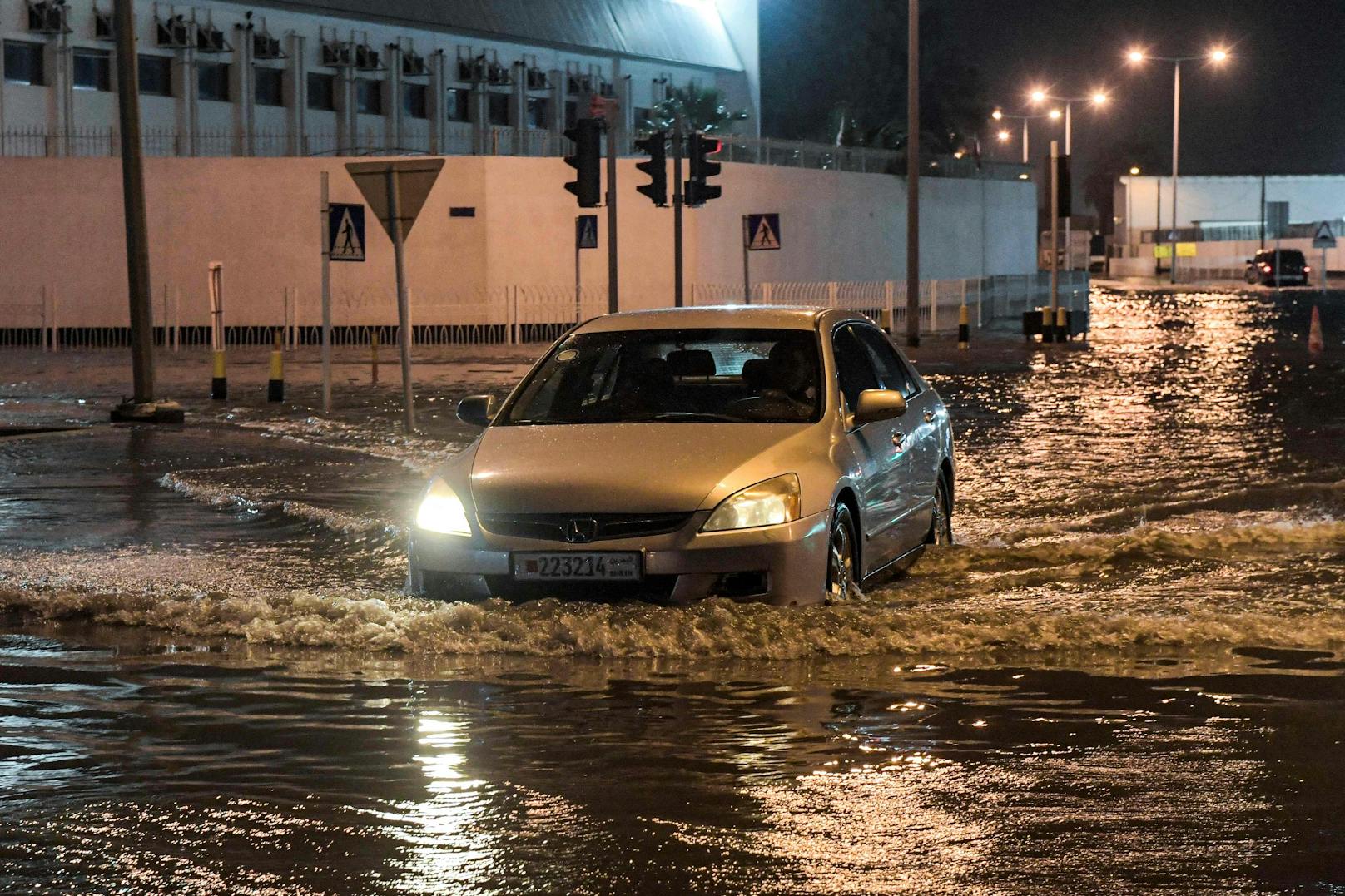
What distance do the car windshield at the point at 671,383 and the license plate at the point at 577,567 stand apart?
115 centimetres

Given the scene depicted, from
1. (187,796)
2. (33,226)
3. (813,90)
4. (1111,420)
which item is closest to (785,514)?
(187,796)

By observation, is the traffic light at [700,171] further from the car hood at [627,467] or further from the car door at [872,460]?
the car hood at [627,467]

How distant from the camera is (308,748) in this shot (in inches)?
260

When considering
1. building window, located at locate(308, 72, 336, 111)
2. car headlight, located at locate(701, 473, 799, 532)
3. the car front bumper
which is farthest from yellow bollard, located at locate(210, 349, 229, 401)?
building window, located at locate(308, 72, 336, 111)

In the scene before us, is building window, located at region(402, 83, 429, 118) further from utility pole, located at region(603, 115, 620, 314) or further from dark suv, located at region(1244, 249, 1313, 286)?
dark suv, located at region(1244, 249, 1313, 286)

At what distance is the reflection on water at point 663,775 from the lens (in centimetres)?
513

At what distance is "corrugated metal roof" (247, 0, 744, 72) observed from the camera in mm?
57500

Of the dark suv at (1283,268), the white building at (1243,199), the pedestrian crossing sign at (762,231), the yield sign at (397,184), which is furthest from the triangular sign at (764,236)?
the white building at (1243,199)

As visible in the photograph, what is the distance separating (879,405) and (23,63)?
44227 mm

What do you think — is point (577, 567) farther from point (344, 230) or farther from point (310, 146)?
point (310, 146)

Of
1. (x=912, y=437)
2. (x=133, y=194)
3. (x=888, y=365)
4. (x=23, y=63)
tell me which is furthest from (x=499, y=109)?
(x=912, y=437)

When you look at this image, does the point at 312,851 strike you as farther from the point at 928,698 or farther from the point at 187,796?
the point at 928,698

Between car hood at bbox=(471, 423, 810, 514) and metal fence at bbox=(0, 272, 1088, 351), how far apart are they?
3272 centimetres

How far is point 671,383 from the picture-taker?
31.2ft
